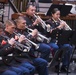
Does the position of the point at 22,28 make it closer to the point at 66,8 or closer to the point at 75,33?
the point at 75,33

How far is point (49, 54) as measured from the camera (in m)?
7.68

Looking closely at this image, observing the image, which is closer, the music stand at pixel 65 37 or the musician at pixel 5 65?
the musician at pixel 5 65

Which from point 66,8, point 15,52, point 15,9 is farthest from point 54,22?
point 15,52

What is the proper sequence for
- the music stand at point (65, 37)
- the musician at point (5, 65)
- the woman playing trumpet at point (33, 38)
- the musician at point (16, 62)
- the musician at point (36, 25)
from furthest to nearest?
the musician at point (36, 25), the music stand at point (65, 37), the woman playing trumpet at point (33, 38), the musician at point (16, 62), the musician at point (5, 65)

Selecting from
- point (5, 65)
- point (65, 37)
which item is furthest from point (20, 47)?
point (65, 37)

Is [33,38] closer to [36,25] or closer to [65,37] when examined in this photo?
[65,37]

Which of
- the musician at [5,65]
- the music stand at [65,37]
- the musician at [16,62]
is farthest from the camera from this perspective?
the music stand at [65,37]

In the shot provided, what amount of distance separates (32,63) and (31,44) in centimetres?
52

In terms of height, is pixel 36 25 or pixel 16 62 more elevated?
pixel 36 25

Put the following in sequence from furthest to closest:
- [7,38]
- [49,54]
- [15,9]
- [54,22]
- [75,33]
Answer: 1. [15,9]
2. [54,22]
3. [49,54]
4. [75,33]
5. [7,38]

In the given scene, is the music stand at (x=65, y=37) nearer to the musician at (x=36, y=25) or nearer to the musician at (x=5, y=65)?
the musician at (x=36, y=25)

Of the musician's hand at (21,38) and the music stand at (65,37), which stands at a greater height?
the musician's hand at (21,38)

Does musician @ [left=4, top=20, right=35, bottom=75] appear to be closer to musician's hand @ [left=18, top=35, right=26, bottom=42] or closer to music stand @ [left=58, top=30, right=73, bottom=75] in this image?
musician's hand @ [left=18, top=35, right=26, bottom=42]

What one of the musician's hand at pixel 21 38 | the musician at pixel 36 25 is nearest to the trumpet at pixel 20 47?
the musician's hand at pixel 21 38
